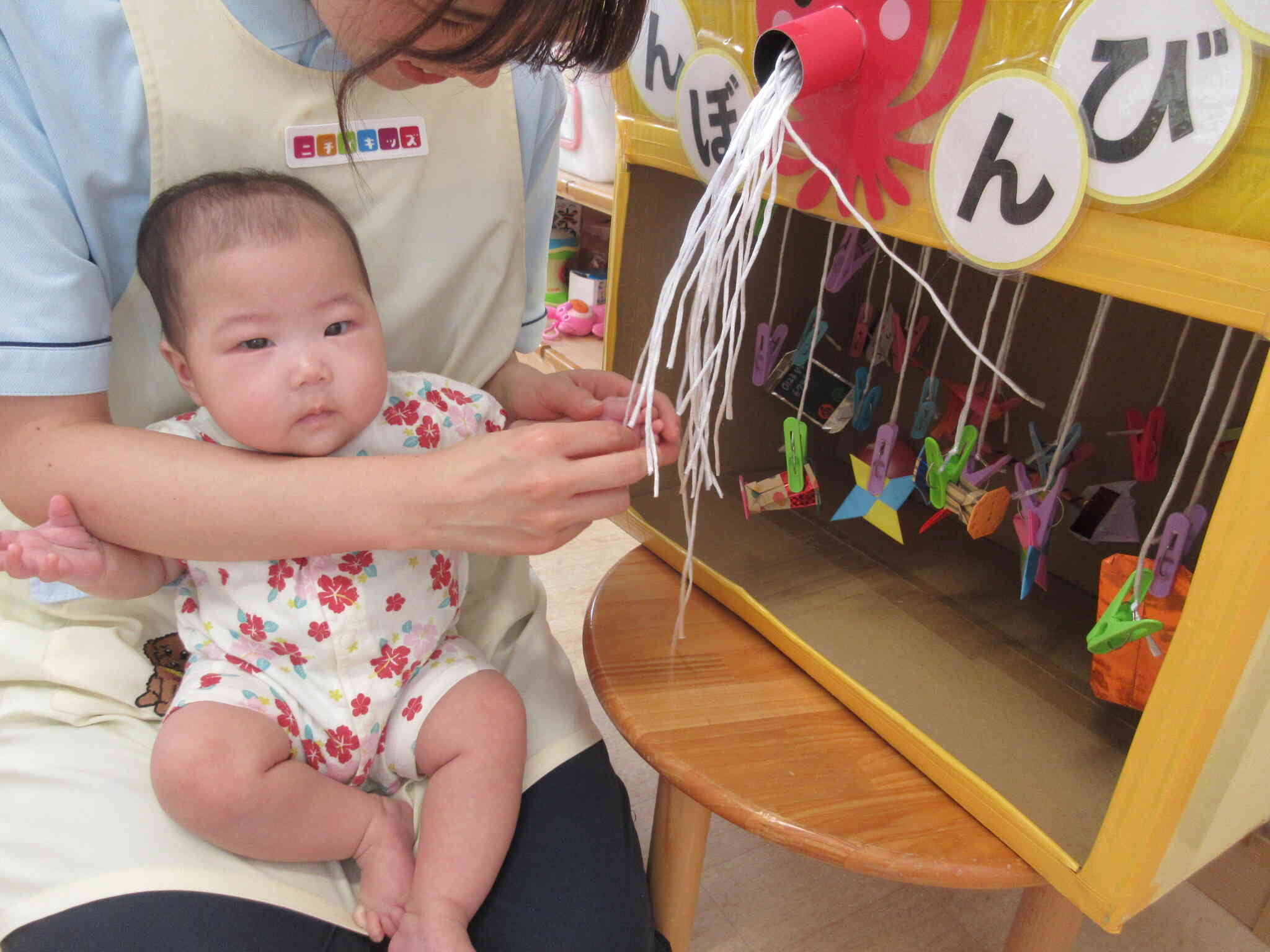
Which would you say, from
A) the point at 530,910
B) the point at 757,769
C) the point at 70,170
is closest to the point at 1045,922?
the point at 757,769

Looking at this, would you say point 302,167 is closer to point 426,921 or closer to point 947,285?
point 426,921

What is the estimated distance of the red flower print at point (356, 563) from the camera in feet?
2.01

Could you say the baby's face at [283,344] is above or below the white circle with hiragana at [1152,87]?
below

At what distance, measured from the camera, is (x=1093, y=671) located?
2.02 ft

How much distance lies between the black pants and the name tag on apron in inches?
18.1

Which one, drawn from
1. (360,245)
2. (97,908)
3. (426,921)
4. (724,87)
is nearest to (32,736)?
(97,908)

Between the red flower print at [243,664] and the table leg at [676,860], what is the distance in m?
0.29

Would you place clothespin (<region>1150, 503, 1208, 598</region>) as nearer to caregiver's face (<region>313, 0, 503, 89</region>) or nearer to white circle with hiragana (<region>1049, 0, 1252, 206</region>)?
white circle with hiragana (<region>1049, 0, 1252, 206</region>)

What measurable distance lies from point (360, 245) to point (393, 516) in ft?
0.77

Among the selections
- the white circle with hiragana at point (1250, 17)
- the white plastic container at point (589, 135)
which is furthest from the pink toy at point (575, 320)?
the white circle with hiragana at point (1250, 17)

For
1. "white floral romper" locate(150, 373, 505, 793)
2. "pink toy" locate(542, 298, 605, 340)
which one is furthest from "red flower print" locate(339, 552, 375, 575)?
"pink toy" locate(542, 298, 605, 340)

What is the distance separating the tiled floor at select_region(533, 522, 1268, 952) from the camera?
0.87m

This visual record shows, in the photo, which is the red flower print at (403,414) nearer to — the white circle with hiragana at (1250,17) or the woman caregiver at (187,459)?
the woman caregiver at (187,459)

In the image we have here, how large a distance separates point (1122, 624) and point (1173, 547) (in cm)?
7
